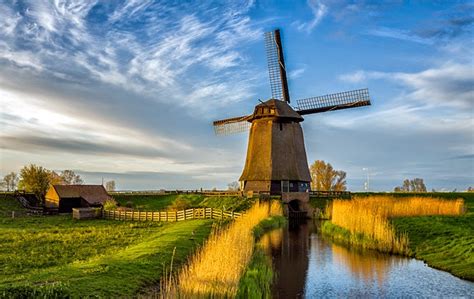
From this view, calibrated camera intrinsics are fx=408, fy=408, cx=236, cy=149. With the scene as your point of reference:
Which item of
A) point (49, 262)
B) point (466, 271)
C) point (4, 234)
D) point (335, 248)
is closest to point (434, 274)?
point (466, 271)

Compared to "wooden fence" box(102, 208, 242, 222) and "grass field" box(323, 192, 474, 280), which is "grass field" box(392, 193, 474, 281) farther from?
"wooden fence" box(102, 208, 242, 222)

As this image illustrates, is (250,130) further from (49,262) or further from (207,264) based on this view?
(207,264)

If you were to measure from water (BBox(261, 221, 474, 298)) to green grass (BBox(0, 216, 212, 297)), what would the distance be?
392 centimetres

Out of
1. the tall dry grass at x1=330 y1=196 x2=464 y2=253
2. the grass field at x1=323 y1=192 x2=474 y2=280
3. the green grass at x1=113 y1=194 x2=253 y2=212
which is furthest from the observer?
the green grass at x1=113 y1=194 x2=253 y2=212

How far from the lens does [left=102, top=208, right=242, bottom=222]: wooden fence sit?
29561mm

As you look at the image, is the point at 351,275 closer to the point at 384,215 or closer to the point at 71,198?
the point at 384,215

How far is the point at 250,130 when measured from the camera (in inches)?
1539

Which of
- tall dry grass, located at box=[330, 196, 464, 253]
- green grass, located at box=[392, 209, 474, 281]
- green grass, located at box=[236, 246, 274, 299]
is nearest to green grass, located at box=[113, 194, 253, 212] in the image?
tall dry grass, located at box=[330, 196, 464, 253]

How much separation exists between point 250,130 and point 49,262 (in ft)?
86.3

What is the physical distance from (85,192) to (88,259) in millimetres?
30284

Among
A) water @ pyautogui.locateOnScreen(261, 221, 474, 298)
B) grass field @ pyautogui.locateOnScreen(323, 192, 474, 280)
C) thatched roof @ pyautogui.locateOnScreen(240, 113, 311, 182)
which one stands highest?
thatched roof @ pyautogui.locateOnScreen(240, 113, 311, 182)

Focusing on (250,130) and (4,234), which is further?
(250,130)

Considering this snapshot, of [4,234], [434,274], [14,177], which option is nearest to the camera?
[434,274]

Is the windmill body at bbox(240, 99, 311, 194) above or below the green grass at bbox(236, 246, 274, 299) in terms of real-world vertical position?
above
